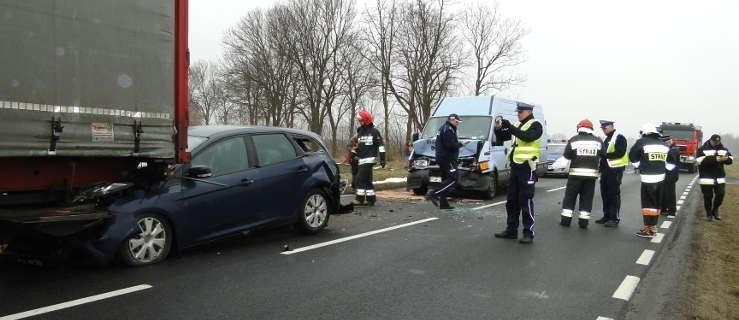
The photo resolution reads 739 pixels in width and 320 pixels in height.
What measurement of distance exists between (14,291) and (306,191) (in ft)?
11.6

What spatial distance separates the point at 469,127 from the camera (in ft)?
42.5

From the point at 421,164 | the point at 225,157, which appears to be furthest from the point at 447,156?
the point at 225,157

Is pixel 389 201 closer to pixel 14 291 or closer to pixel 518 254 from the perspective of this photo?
pixel 518 254

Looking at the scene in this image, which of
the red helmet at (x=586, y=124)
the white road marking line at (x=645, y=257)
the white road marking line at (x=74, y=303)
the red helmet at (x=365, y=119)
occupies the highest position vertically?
the red helmet at (x=365, y=119)

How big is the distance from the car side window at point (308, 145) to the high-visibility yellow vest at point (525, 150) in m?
2.79

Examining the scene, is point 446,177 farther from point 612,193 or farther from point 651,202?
point 651,202

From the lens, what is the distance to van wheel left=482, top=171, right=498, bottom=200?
12.4 metres

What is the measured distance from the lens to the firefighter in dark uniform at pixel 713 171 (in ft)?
34.6

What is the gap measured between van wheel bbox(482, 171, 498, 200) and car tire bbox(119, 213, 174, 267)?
8286mm

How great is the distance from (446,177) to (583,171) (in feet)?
8.23

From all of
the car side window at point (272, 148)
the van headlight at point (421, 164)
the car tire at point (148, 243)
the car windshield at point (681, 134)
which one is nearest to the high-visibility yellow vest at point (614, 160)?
the van headlight at point (421, 164)

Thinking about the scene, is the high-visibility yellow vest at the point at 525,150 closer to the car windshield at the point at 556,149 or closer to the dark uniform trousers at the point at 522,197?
the dark uniform trousers at the point at 522,197

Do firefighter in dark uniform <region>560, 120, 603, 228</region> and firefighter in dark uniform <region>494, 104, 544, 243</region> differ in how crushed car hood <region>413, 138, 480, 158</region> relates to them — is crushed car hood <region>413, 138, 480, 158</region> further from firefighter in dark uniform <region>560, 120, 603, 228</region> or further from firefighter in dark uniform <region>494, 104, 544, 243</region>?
firefighter in dark uniform <region>494, 104, 544, 243</region>

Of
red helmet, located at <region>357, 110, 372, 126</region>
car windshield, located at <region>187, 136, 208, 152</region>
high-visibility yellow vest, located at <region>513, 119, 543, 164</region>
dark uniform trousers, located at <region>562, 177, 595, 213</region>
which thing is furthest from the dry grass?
red helmet, located at <region>357, 110, 372, 126</region>
